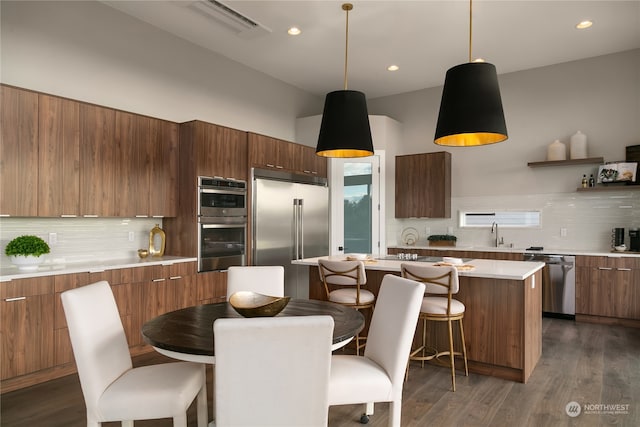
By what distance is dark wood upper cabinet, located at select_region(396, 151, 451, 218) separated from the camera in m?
6.18

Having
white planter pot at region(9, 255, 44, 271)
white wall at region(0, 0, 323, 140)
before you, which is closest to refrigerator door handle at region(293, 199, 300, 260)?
white wall at region(0, 0, 323, 140)

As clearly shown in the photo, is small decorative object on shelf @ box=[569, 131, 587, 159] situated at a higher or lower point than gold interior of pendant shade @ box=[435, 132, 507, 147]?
higher

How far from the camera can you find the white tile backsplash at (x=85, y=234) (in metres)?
3.49

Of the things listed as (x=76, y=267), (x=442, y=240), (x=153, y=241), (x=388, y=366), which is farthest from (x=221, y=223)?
(x=442, y=240)

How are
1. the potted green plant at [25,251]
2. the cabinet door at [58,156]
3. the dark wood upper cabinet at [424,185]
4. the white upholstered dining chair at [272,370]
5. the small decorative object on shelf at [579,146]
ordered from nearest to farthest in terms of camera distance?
the white upholstered dining chair at [272,370], the potted green plant at [25,251], the cabinet door at [58,156], the small decorative object on shelf at [579,146], the dark wood upper cabinet at [424,185]

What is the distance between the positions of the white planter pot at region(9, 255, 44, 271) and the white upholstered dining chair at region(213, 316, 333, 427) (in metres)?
2.58

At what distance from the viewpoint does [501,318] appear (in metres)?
3.22

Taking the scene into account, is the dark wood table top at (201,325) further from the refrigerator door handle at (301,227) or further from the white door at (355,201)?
the white door at (355,201)

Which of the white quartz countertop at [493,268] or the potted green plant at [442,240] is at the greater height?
the potted green plant at [442,240]

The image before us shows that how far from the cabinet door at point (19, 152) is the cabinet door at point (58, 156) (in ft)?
0.16

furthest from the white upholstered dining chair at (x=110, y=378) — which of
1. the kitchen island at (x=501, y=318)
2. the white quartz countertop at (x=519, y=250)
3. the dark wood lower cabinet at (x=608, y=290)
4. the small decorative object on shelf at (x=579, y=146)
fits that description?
the small decorative object on shelf at (x=579, y=146)

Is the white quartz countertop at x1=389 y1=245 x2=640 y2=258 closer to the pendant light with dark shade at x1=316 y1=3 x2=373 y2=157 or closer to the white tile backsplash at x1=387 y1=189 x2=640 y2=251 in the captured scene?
the white tile backsplash at x1=387 y1=189 x2=640 y2=251

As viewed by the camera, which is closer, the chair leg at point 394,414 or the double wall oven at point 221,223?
the chair leg at point 394,414

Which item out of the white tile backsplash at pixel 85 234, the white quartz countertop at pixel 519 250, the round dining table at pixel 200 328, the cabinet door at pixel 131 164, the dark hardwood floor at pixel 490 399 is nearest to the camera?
the round dining table at pixel 200 328
